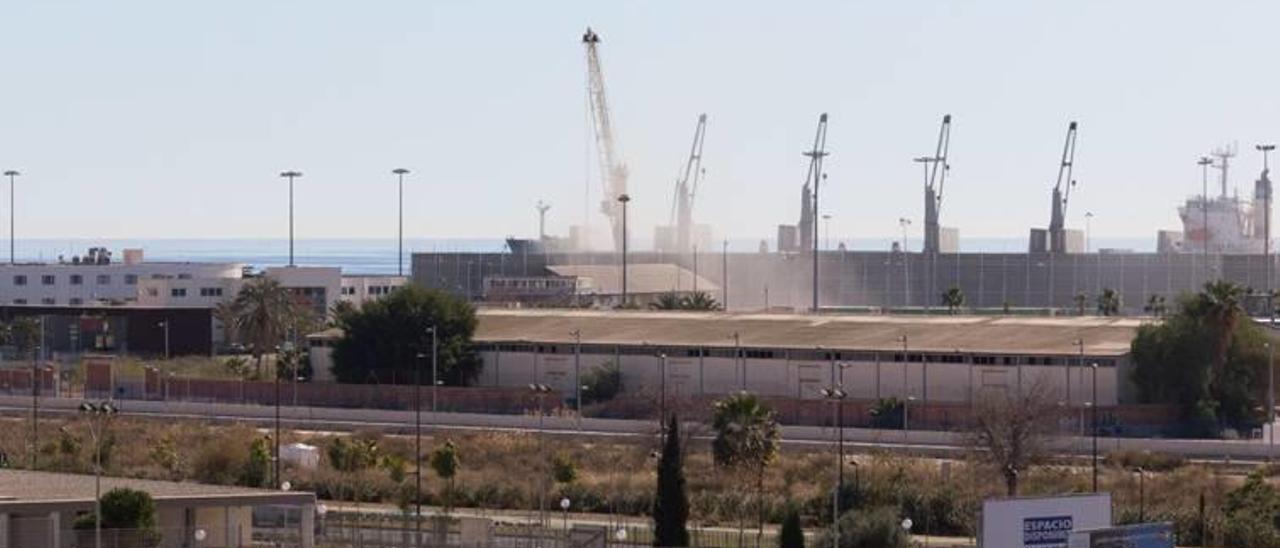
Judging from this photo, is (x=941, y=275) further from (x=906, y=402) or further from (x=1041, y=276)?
(x=906, y=402)

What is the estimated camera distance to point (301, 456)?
7288 centimetres

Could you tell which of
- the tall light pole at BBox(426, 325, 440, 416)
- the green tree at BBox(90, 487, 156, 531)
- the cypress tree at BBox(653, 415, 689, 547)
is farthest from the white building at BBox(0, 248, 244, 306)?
the green tree at BBox(90, 487, 156, 531)

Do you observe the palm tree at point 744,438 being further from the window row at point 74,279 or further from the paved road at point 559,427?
the window row at point 74,279

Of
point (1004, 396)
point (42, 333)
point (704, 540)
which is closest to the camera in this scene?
point (704, 540)

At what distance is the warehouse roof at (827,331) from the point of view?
91562mm

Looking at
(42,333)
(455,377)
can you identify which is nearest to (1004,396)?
(455,377)

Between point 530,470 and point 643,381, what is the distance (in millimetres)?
22614

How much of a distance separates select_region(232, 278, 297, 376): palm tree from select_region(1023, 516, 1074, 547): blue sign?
217 ft

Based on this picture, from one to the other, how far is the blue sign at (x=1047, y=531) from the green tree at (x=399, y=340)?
55390 mm

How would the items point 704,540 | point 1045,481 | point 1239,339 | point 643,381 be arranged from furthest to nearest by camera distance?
point 643,381 < point 1239,339 < point 1045,481 < point 704,540

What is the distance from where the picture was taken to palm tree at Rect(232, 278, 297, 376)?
106 meters

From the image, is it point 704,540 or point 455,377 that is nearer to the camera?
point 704,540

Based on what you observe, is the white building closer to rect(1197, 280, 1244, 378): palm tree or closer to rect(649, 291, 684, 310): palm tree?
rect(649, 291, 684, 310): palm tree

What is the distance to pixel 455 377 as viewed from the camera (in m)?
97.0
